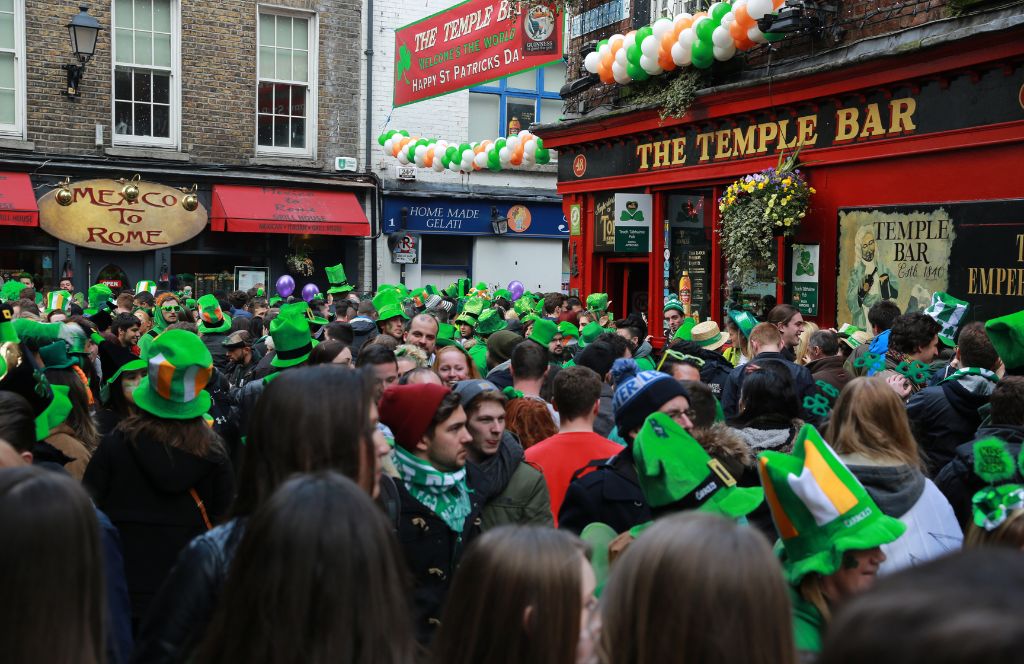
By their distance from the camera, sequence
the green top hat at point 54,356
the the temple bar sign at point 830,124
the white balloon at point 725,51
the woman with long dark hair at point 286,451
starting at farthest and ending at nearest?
the white balloon at point 725,51
the the temple bar sign at point 830,124
the green top hat at point 54,356
the woman with long dark hair at point 286,451

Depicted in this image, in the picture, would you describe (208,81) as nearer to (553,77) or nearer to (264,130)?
(264,130)

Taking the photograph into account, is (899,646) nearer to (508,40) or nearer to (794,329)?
(794,329)

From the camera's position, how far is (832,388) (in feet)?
21.0

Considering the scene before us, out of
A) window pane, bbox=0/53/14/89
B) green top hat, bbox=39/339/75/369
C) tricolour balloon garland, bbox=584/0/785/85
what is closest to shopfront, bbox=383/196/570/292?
window pane, bbox=0/53/14/89

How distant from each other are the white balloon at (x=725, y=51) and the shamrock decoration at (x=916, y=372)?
6.77m

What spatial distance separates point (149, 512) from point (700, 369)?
4.36m

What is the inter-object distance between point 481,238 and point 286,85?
18.8 feet

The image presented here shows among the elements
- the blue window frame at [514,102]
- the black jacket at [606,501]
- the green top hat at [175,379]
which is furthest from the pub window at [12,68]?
the black jacket at [606,501]

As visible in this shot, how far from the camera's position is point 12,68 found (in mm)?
19734

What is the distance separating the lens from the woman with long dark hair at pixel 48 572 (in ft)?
6.28

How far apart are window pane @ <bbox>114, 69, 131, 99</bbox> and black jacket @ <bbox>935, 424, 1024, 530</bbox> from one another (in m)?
19.4

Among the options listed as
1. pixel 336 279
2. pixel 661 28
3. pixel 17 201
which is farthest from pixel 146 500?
pixel 17 201

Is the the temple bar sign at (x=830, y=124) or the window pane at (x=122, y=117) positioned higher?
the window pane at (x=122, y=117)

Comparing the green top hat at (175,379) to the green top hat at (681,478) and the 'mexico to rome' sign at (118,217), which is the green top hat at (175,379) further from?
the 'mexico to rome' sign at (118,217)
